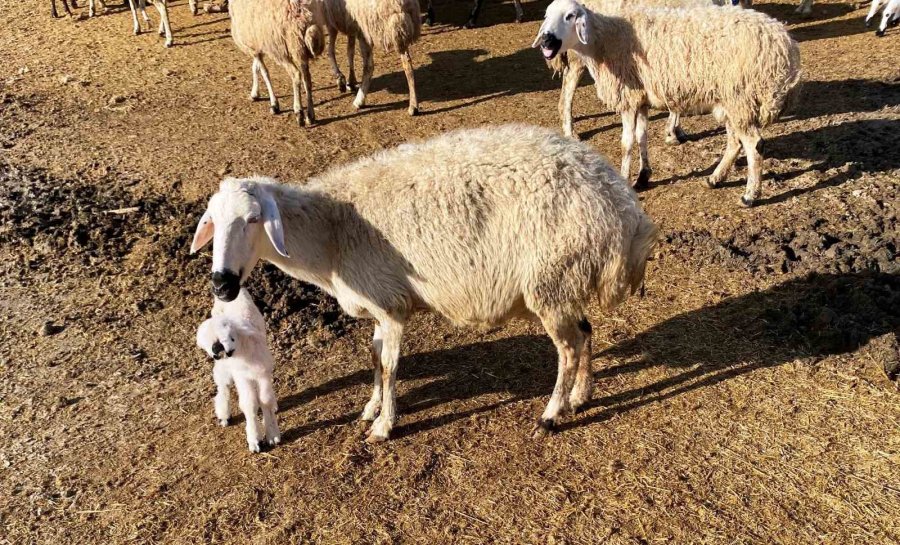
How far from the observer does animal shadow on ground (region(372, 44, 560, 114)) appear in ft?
37.2

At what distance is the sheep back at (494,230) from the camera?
4.45 m

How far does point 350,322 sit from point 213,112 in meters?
5.76

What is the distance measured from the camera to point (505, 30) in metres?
14.3

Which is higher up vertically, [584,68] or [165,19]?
[165,19]

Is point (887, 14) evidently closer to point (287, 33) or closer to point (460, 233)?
point (287, 33)

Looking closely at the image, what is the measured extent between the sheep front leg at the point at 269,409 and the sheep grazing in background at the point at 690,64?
17.2ft

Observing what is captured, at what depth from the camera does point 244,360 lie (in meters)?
4.59

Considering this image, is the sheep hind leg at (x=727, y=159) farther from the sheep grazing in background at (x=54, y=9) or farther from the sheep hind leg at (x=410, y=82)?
the sheep grazing in background at (x=54, y=9)

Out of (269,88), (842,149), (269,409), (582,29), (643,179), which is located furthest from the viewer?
(269,88)

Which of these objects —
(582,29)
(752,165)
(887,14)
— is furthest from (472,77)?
(887,14)

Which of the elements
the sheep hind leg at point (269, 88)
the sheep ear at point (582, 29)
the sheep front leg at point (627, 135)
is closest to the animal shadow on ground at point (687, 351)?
the sheep front leg at point (627, 135)

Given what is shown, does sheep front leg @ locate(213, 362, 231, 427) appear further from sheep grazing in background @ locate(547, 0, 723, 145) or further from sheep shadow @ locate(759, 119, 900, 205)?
sheep grazing in background @ locate(547, 0, 723, 145)

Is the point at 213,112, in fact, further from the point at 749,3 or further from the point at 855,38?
the point at 855,38

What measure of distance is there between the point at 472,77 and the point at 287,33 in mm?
3718
